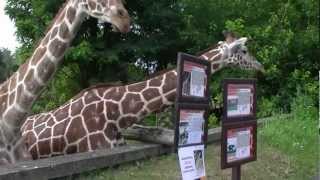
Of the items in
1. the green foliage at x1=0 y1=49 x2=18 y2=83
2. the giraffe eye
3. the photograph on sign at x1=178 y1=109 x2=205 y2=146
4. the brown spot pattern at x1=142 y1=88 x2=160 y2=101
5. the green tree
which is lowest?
the photograph on sign at x1=178 y1=109 x2=205 y2=146

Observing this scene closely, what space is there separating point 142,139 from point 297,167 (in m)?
2.26

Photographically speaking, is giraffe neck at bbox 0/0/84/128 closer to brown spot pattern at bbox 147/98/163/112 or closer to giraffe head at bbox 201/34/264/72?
brown spot pattern at bbox 147/98/163/112

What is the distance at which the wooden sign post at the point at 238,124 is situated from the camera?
627cm

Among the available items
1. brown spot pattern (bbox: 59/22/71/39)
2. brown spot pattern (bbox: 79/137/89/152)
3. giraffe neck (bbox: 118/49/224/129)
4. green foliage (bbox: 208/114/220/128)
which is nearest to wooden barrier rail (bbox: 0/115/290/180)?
giraffe neck (bbox: 118/49/224/129)

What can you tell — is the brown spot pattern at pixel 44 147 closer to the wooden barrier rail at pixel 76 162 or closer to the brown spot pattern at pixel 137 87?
the wooden barrier rail at pixel 76 162

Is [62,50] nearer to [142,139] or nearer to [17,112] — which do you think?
[17,112]

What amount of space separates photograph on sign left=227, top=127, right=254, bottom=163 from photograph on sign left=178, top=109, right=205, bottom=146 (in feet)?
1.45

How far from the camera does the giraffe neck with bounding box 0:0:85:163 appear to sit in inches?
315

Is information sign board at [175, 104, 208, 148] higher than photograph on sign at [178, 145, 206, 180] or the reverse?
higher

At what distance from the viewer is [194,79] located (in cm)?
581

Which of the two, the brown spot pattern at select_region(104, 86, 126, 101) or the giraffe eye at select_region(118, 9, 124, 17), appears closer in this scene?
the giraffe eye at select_region(118, 9, 124, 17)

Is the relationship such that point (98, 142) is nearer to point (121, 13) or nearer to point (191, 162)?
point (121, 13)

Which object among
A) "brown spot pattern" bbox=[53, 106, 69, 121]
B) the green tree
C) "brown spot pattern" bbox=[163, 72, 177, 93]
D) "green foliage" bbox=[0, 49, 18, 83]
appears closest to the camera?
"brown spot pattern" bbox=[53, 106, 69, 121]

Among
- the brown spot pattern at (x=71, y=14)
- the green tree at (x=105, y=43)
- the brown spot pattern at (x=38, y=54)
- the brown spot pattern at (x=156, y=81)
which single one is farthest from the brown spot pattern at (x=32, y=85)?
the green tree at (x=105, y=43)
